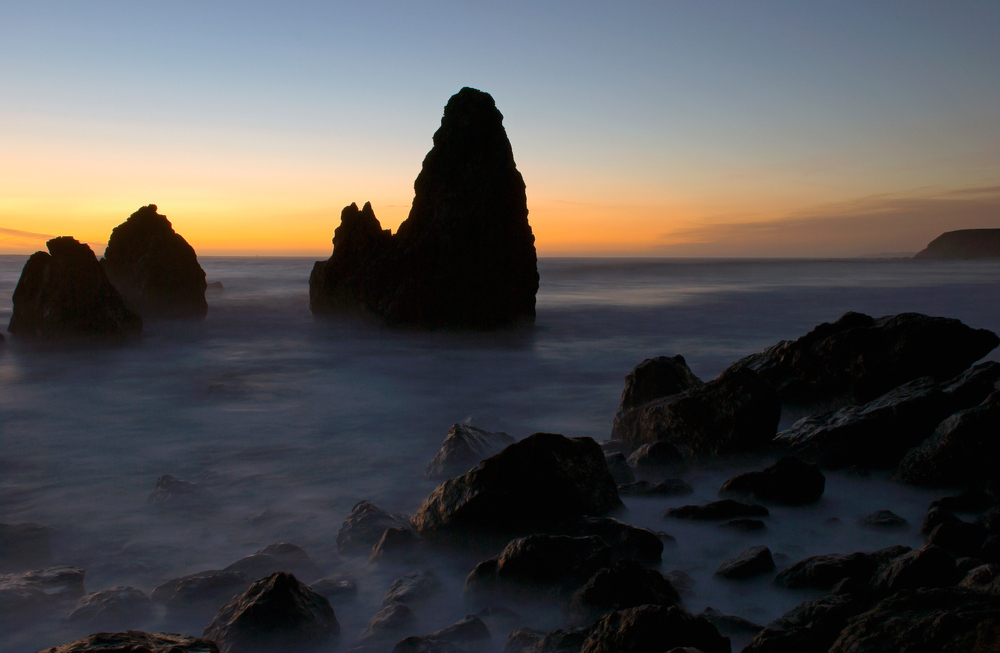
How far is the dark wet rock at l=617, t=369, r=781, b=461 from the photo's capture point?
6363 mm

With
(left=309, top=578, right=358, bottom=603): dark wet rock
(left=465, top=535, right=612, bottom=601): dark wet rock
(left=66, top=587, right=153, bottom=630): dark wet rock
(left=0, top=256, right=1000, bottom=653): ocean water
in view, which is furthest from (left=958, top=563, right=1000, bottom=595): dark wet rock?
(left=66, top=587, right=153, bottom=630): dark wet rock

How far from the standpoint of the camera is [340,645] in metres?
3.52

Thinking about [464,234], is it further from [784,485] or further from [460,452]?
A: [784,485]

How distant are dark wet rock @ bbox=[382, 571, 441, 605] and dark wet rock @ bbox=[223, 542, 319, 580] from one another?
0.67m

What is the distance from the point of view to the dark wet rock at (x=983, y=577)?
3.03 meters

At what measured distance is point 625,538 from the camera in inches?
169

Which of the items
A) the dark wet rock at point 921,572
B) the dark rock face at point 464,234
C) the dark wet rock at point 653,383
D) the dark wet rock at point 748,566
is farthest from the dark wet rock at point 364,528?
the dark rock face at point 464,234

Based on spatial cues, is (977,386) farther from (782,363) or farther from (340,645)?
(340,645)

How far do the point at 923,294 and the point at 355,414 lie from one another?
43.5 m

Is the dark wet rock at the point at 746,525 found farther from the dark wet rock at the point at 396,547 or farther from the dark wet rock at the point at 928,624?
the dark wet rock at the point at 396,547

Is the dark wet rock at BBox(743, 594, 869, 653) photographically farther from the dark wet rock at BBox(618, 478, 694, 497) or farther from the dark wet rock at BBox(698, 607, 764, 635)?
the dark wet rock at BBox(618, 478, 694, 497)

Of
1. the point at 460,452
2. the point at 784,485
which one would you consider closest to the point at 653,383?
the point at 460,452

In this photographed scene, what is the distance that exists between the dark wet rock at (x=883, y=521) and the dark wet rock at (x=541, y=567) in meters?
2.17

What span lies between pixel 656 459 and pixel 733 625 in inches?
113
